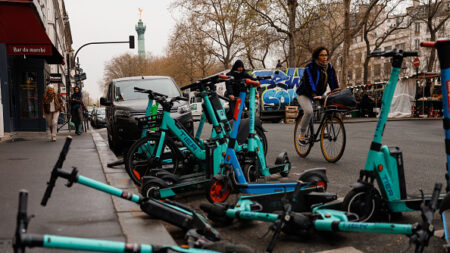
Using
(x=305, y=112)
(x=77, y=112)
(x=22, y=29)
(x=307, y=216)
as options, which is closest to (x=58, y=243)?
(x=307, y=216)

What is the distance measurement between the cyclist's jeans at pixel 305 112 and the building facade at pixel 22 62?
25.4 ft

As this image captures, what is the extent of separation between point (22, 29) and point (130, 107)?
15.8 ft

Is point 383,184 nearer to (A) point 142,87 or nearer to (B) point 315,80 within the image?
(B) point 315,80

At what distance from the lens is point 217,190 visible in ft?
13.8

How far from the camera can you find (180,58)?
62.4 m

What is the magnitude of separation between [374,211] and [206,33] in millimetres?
49932

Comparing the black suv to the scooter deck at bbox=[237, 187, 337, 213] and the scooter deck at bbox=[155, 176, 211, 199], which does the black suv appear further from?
the scooter deck at bbox=[237, 187, 337, 213]

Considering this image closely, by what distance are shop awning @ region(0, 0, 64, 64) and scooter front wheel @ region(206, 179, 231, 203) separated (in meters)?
9.12

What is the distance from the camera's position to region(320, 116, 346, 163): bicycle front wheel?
22.7ft

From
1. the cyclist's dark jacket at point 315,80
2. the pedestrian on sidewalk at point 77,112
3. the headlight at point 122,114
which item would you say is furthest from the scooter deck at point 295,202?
the pedestrian on sidewalk at point 77,112

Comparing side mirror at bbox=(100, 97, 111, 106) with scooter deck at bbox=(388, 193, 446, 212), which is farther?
side mirror at bbox=(100, 97, 111, 106)

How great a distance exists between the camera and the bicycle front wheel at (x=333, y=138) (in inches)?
272

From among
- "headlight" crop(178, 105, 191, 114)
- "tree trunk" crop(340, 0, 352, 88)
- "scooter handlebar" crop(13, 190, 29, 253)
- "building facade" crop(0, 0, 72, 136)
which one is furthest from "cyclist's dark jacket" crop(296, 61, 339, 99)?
"tree trunk" crop(340, 0, 352, 88)

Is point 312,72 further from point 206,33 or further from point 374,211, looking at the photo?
point 206,33
